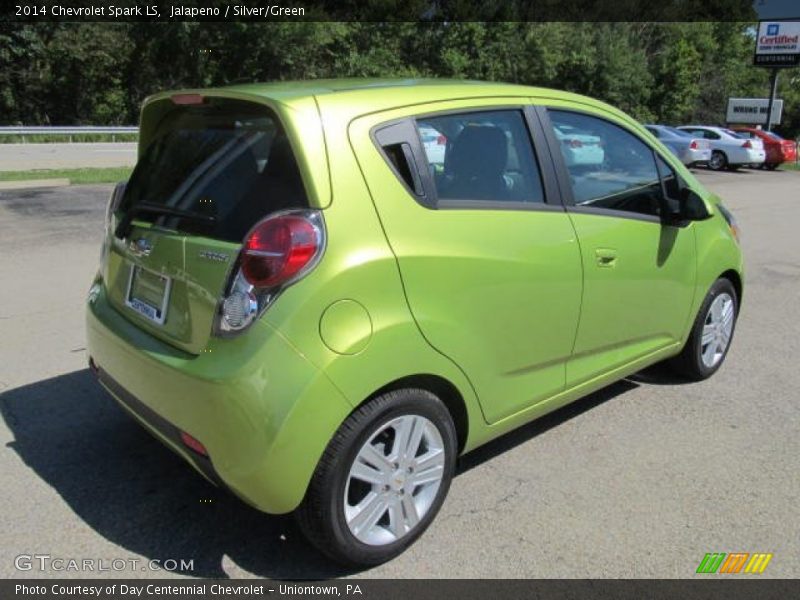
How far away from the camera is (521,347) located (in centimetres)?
308

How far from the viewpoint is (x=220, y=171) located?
2.73 m

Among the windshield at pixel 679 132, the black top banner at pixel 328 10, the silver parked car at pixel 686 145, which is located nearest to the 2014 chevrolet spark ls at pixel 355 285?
the silver parked car at pixel 686 145

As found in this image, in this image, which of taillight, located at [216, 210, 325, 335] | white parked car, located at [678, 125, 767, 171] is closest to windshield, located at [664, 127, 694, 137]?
white parked car, located at [678, 125, 767, 171]

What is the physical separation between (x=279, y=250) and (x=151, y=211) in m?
0.84

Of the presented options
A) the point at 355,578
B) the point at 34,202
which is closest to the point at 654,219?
the point at 355,578

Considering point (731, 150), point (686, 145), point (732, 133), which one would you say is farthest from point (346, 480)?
point (732, 133)

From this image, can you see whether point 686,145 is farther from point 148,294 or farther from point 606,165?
point 148,294

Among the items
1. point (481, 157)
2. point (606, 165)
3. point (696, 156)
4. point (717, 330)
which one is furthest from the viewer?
point (696, 156)

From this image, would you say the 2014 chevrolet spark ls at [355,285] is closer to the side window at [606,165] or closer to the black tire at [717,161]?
the side window at [606,165]

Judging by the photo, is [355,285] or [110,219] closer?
[355,285]

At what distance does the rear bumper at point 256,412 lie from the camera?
233 cm

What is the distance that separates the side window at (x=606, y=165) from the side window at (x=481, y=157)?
0.81ft

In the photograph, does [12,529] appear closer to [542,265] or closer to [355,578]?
[355,578]

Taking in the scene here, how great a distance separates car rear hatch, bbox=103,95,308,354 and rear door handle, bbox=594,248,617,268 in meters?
1.55
